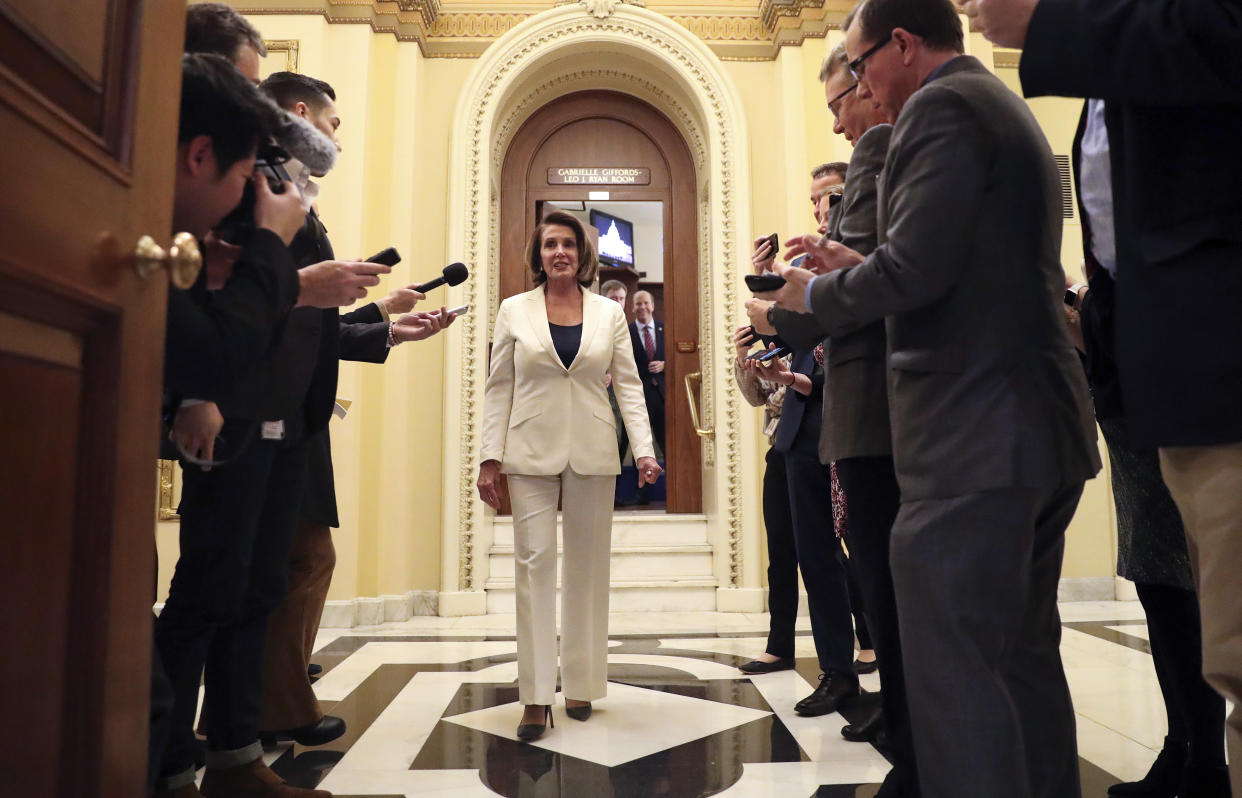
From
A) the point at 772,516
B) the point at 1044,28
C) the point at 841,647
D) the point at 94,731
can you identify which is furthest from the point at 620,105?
the point at 94,731

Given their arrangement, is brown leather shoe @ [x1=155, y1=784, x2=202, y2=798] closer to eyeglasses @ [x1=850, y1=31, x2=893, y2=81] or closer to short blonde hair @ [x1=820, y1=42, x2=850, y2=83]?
eyeglasses @ [x1=850, y1=31, x2=893, y2=81]

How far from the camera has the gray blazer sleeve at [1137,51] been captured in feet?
2.80

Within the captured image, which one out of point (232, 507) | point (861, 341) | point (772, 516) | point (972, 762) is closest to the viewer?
point (972, 762)

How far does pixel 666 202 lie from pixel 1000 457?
475 centimetres

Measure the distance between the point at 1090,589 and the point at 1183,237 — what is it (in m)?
4.59

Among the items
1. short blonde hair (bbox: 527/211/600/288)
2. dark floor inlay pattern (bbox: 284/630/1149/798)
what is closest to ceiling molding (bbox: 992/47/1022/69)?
short blonde hair (bbox: 527/211/600/288)

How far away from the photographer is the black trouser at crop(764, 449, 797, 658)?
10.1 ft

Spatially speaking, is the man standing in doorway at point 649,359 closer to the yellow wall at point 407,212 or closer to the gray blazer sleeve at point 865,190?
the yellow wall at point 407,212

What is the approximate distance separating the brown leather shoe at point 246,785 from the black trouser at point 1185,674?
169cm

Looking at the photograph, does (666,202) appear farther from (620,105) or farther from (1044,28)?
(1044,28)

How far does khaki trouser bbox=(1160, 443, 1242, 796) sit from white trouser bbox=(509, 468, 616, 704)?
1.68m

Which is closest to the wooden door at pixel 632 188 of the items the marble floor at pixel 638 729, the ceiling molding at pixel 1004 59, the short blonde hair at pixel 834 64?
the ceiling molding at pixel 1004 59

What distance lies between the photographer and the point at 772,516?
3154mm

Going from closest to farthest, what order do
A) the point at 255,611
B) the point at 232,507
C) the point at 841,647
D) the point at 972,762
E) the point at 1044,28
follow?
the point at 1044,28 → the point at 972,762 → the point at 232,507 → the point at 255,611 → the point at 841,647
